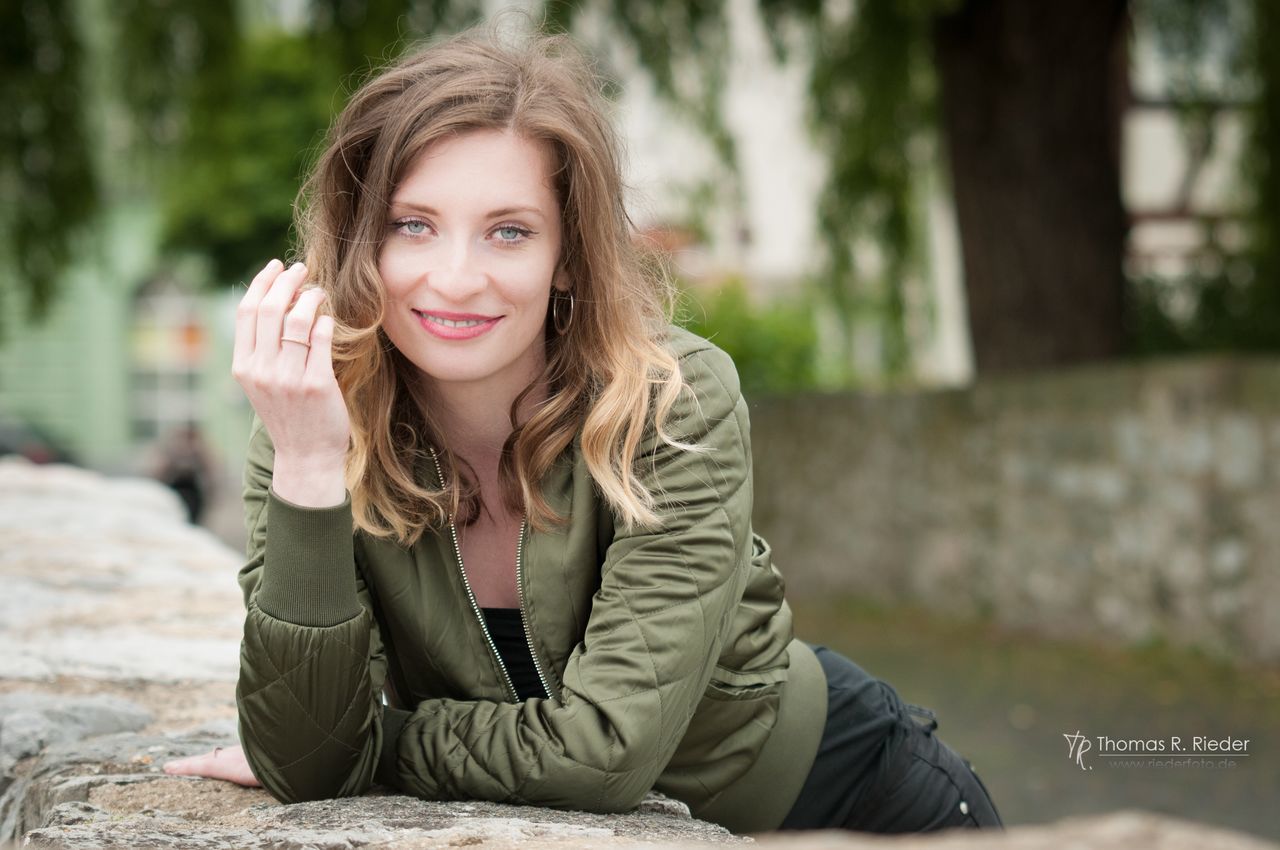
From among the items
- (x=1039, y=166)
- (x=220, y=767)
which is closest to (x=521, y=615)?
(x=220, y=767)

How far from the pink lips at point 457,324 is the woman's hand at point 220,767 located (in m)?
0.68

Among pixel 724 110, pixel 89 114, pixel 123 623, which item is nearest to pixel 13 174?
pixel 89 114

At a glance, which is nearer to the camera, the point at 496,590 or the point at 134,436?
the point at 496,590

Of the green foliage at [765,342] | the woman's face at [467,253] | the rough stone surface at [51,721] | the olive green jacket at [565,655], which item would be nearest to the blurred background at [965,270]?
the green foliage at [765,342]

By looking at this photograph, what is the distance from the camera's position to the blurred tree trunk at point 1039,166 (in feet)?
23.9

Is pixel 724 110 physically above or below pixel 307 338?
above

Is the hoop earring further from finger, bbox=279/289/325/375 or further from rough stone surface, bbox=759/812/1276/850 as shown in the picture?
rough stone surface, bbox=759/812/1276/850

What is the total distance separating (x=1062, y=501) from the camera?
7133 millimetres

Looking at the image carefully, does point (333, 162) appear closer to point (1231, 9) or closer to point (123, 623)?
point (123, 623)

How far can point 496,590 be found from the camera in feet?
6.64

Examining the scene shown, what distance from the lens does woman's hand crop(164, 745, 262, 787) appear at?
2.08m

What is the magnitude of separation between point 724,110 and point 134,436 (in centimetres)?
2365

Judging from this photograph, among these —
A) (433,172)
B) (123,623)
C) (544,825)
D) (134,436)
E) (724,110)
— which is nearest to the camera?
(544,825)

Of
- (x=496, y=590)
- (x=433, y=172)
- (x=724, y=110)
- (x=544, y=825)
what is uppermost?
(x=724, y=110)
